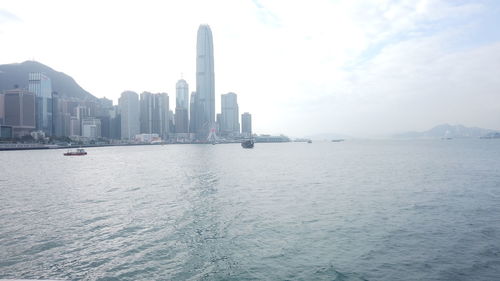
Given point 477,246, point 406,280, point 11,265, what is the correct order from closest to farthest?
point 406,280 → point 11,265 → point 477,246

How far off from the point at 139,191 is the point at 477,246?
33.7m

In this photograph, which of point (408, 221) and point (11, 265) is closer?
point (11, 265)

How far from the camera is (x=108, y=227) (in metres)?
22.5

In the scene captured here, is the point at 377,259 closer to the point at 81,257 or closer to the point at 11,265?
the point at 81,257

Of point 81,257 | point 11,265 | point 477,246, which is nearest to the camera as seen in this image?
point 11,265

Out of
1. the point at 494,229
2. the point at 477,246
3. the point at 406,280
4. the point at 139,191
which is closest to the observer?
the point at 406,280

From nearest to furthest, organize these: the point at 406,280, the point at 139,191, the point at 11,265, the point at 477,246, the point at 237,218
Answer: the point at 406,280 < the point at 11,265 < the point at 477,246 < the point at 237,218 < the point at 139,191

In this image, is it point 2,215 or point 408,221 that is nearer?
point 408,221

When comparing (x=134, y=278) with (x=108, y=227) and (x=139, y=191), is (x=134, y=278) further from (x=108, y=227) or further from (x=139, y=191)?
(x=139, y=191)

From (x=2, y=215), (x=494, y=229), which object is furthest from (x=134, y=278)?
(x=494, y=229)

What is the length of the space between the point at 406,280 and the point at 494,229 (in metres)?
11.9

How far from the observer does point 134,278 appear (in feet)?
46.7

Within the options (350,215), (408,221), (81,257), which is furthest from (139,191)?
(408,221)

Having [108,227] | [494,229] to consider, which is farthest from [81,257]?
[494,229]
